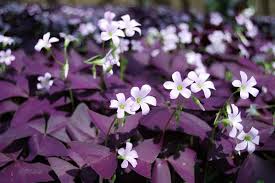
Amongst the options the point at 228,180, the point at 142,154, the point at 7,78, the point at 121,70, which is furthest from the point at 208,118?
the point at 7,78

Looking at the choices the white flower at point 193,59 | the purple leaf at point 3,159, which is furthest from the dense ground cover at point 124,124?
the white flower at point 193,59

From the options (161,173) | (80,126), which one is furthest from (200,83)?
(80,126)

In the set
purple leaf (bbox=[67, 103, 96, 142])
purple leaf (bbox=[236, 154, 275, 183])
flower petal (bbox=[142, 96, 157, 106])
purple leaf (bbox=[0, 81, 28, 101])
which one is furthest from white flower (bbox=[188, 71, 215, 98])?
purple leaf (bbox=[0, 81, 28, 101])

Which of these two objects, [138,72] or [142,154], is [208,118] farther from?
[138,72]

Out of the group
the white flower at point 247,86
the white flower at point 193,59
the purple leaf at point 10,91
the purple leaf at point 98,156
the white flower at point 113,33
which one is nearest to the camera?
the purple leaf at point 98,156

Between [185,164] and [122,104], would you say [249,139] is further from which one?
[122,104]

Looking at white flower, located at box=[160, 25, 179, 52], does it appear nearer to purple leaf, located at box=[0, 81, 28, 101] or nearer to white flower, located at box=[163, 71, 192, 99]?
purple leaf, located at box=[0, 81, 28, 101]

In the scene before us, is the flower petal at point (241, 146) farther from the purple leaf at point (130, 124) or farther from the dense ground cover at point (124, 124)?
the purple leaf at point (130, 124)
